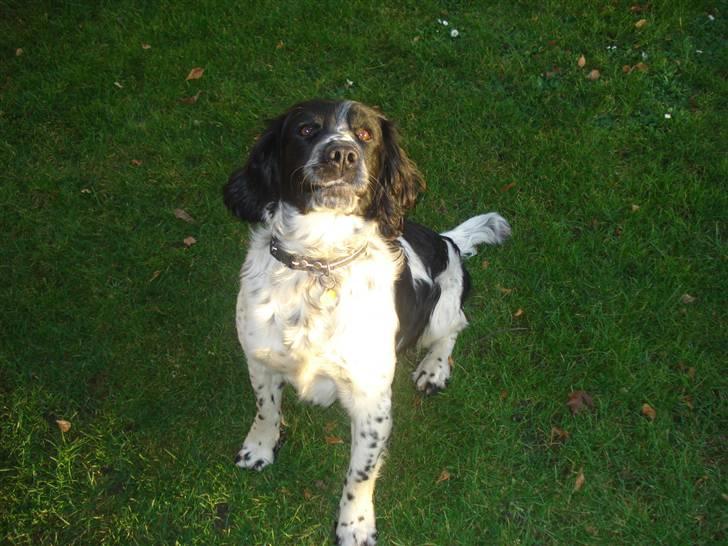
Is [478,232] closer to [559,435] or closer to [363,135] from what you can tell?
[559,435]

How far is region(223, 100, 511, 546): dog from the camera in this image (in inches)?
119

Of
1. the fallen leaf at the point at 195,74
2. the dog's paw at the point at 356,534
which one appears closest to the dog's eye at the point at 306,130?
the dog's paw at the point at 356,534

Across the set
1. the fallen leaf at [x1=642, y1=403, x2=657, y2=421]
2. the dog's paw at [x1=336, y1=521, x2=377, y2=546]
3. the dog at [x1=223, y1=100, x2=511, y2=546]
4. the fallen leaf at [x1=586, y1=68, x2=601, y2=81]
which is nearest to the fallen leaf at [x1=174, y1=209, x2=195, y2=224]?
the dog at [x1=223, y1=100, x2=511, y2=546]

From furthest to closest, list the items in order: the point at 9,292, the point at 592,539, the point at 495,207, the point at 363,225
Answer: the point at 495,207, the point at 9,292, the point at 592,539, the point at 363,225

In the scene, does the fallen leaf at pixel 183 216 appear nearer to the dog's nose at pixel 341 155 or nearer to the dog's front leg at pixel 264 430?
the dog's front leg at pixel 264 430

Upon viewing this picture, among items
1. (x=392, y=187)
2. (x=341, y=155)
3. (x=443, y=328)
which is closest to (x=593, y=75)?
(x=443, y=328)

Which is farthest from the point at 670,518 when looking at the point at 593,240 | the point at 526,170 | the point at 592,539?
the point at 526,170

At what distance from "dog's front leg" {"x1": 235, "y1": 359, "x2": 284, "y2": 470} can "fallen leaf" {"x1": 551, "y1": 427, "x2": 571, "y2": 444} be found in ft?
5.25

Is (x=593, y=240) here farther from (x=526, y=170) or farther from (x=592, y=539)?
(x=592, y=539)

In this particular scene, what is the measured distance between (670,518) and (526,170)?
106 inches

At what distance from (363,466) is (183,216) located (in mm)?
2606

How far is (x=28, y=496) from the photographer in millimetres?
3650

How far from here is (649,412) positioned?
4004 mm

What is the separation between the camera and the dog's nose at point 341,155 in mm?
2879
